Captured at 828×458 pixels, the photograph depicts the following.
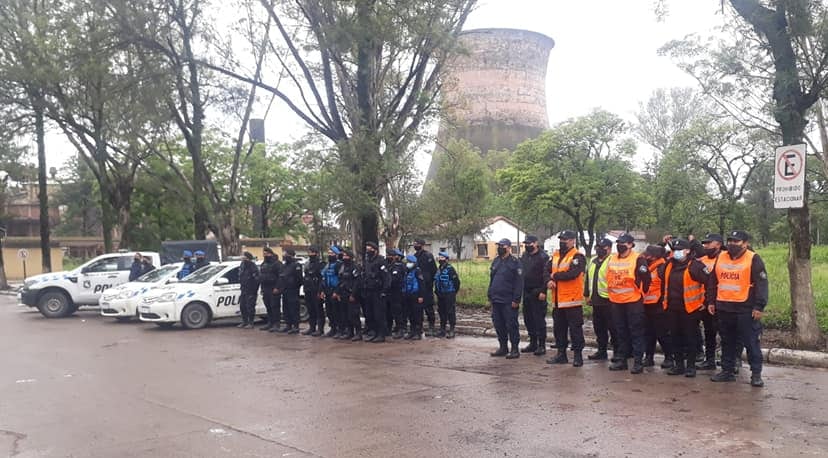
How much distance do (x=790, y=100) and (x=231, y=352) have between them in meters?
9.41

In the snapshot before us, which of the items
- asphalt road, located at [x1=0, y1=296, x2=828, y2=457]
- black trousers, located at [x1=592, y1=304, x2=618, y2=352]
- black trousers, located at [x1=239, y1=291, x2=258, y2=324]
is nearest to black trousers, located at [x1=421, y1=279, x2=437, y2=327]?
asphalt road, located at [x1=0, y1=296, x2=828, y2=457]

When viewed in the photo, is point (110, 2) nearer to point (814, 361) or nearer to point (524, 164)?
point (814, 361)

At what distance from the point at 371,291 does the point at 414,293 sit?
778mm

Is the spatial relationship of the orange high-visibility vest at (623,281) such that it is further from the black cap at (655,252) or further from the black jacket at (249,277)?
the black jacket at (249,277)

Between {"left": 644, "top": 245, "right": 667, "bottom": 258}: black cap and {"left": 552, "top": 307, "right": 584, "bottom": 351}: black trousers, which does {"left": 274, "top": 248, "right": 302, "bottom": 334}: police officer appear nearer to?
{"left": 552, "top": 307, "right": 584, "bottom": 351}: black trousers

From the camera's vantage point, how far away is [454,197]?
69.2 feet

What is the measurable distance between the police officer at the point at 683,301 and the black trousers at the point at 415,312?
4966 millimetres

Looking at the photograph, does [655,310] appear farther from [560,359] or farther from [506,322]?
[506,322]

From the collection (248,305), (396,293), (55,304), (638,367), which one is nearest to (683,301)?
(638,367)

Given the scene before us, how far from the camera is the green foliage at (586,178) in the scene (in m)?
42.3

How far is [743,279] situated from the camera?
823cm

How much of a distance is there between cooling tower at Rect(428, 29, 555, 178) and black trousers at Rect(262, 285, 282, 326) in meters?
42.8

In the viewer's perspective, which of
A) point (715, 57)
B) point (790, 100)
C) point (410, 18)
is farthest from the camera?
point (410, 18)

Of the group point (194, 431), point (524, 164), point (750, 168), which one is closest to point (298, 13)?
point (194, 431)
